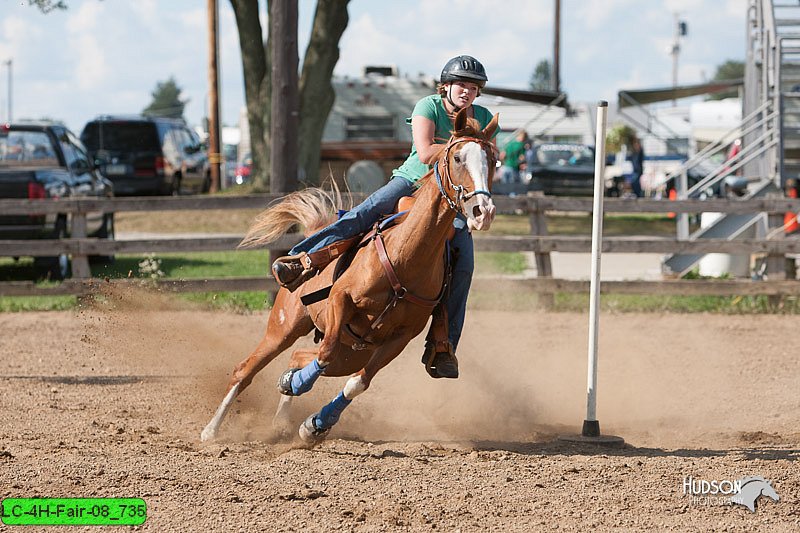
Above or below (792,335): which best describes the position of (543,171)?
above

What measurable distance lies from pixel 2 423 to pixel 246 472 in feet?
7.36

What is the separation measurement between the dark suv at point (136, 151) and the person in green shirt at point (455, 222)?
1951cm

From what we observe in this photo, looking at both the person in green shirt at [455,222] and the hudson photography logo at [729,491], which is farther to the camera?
the person in green shirt at [455,222]

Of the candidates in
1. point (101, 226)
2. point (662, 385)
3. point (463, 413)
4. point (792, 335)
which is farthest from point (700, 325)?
point (101, 226)

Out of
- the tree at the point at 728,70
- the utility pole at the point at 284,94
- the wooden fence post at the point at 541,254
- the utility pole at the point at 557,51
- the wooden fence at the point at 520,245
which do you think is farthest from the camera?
the tree at the point at 728,70

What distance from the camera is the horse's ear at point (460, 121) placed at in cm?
558

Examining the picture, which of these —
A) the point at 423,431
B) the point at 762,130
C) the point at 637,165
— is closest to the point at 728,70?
the point at 637,165

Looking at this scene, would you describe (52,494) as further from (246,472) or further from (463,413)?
(463,413)

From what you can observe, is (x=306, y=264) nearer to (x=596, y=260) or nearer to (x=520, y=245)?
(x=596, y=260)

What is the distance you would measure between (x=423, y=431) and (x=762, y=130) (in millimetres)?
12223

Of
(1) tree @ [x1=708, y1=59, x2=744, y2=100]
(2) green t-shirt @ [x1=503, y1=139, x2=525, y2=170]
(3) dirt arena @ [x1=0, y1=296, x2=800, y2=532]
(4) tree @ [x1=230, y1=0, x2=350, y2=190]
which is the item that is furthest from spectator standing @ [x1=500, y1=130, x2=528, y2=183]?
(1) tree @ [x1=708, y1=59, x2=744, y2=100]

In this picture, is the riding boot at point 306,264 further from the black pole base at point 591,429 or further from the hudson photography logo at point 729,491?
the hudson photography logo at point 729,491

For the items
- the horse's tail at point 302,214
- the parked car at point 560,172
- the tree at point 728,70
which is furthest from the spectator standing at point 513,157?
the tree at point 728,70

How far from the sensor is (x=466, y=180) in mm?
5387
